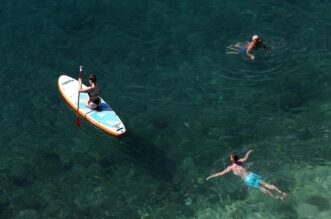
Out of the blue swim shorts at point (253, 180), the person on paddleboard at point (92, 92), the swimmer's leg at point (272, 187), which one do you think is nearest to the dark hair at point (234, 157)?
the blue swim shorts at point (253, 180)

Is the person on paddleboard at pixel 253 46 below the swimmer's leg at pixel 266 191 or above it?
above

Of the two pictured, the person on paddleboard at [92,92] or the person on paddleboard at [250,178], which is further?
the person on paddleboard at [92,92]

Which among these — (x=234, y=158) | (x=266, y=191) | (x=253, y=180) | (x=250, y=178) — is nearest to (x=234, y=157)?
(x=234, y=158)

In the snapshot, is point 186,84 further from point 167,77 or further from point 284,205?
point 284,205

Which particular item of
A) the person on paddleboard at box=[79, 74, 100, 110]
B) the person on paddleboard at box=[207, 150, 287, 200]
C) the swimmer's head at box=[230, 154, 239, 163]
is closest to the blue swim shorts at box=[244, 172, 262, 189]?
the person on paddleboard at box=[207, 150, 287, 200]

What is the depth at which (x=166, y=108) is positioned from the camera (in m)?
28.8

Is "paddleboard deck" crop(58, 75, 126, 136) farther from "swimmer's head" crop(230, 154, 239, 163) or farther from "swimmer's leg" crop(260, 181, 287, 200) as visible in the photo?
"swimmer's leg" crop(260, 181, 287, 200)

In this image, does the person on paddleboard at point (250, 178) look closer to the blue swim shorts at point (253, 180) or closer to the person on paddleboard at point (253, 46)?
the blue swim shorts at point (253, 180)

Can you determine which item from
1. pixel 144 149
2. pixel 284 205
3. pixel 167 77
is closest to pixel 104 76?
pixel 167 77

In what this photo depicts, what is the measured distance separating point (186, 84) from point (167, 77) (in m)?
1.23

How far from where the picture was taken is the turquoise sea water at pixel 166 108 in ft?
81.8

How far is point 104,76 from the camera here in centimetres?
3066

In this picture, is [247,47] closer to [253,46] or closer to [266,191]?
[253,46]

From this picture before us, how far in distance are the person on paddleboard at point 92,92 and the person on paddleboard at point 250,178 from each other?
7754 mm
